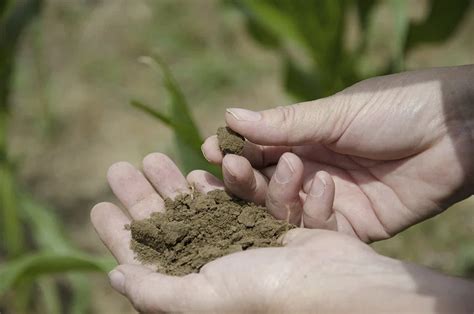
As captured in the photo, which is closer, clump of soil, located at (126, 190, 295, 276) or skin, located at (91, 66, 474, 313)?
skin, located at (91, 66, 474, 313)

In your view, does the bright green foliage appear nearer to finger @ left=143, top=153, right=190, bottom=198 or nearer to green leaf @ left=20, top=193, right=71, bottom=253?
finger @ left=143, top=153, right=190, bottom=198

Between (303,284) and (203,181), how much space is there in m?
0.44

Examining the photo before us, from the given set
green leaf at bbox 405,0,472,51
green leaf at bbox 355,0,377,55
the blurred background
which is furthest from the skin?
green leaf at bbox 405,0,472,51

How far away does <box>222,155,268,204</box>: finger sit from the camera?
5.19ft

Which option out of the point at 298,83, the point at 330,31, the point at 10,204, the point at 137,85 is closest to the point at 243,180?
the point at 330,31

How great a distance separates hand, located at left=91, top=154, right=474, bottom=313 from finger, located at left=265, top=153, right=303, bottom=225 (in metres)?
0.10

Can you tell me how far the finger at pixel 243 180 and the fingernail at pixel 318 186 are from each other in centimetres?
15

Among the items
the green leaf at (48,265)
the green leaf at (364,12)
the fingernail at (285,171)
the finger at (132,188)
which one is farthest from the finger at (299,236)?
the green leaf at (364,12)

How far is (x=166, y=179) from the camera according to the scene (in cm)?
172

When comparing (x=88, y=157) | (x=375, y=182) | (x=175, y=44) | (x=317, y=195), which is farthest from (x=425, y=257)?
(x=175, y=44)

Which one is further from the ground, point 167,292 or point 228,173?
point 228,173

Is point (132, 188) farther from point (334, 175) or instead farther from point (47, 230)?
point (47, 230)

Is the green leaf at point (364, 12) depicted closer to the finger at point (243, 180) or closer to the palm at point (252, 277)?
the finger at point (243, 180)

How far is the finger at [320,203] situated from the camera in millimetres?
1586
